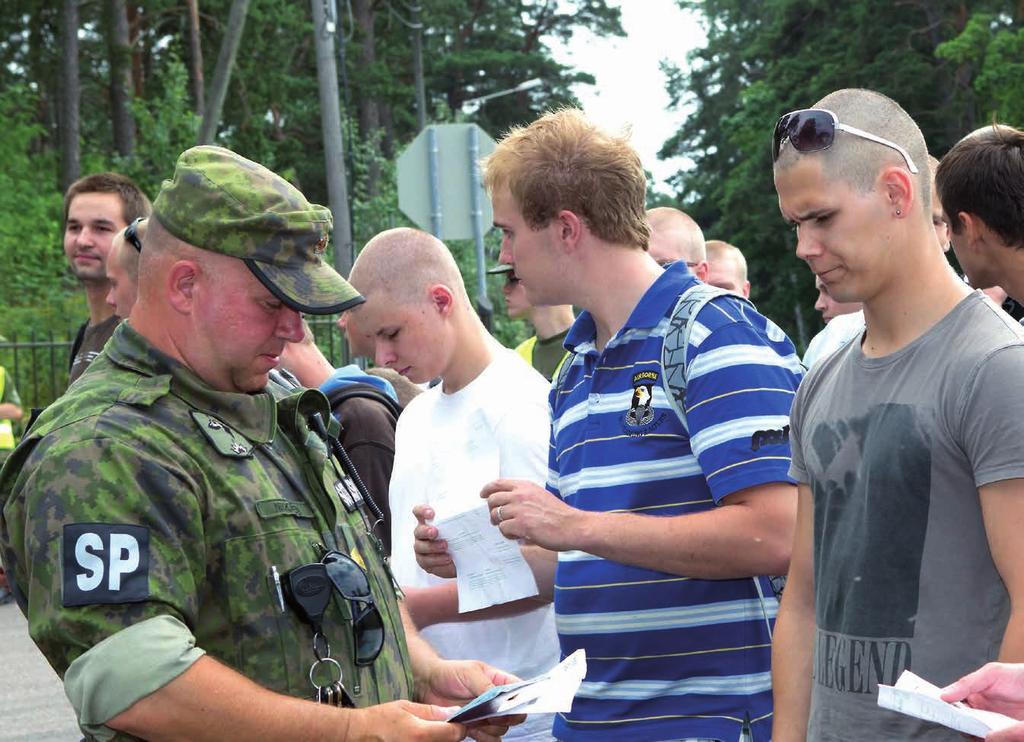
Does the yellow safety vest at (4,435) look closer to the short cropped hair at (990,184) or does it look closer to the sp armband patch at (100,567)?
the short cropped hair at (990,184)

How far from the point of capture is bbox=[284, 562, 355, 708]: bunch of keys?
2627mm

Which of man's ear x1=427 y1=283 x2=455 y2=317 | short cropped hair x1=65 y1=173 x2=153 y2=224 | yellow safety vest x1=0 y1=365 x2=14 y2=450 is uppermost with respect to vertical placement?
short cropped hair x1=65 y1=173 x2=153 y2=224

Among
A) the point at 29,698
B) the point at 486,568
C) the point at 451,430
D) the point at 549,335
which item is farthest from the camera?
the point at 29,698

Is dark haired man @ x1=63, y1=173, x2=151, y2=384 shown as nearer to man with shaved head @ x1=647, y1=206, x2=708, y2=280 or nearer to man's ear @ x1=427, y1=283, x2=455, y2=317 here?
man's ear @ x1=427, y1=283, x2=455, y2=317

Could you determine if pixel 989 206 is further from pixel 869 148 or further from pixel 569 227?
pixel 569 227

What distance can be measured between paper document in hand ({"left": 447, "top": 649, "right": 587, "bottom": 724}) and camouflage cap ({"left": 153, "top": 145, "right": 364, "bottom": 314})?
836 millimetres

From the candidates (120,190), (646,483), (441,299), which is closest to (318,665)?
(646,483)

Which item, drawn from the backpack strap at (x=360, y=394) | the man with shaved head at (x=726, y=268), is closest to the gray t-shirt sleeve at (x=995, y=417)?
the backpack strap at (x=360, y=394)

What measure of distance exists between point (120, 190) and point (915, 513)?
4847 millimetres

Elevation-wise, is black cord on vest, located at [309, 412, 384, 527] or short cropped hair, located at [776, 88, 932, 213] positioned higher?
short cropped hair, located at [776, 88, 932, 213]

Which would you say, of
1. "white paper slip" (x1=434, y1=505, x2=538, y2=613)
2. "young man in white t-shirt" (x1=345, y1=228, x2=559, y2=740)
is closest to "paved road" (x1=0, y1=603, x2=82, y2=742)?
"young man in white t-shirt" (x1=345, y1=228, x2=559, y2=740)

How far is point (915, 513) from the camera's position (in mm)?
2566

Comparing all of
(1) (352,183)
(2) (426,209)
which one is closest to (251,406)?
(2) (426,209)

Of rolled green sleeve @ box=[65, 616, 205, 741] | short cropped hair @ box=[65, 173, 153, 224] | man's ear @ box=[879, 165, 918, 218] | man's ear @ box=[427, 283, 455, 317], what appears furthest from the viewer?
short cropped hair @ box=[65, 173, 153, 224]
